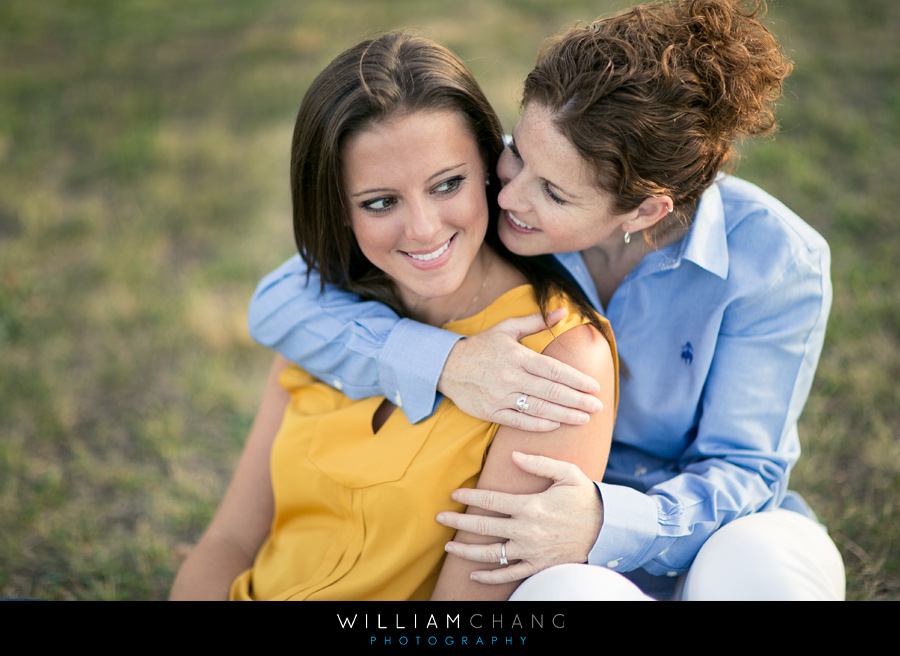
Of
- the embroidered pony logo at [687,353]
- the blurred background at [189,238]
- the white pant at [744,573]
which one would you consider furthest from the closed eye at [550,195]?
the white pant at [744,573]

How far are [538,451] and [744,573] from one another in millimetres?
522

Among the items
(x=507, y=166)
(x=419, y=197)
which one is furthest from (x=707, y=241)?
(x=419, y=197)

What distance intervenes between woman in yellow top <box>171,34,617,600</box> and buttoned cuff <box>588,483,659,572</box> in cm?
9

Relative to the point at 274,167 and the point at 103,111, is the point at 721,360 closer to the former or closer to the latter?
the point at 274,167

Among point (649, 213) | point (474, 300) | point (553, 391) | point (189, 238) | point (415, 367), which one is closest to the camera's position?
point (553, 391)

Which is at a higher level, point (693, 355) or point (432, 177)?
point (432, 177)

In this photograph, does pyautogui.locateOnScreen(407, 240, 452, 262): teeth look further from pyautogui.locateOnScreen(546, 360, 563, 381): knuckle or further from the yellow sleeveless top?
pyautogui.locateOnScreen(546, 360, 563, 381): knuckle

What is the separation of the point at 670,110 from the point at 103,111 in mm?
5394

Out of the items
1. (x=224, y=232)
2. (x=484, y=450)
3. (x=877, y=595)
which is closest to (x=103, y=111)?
(x=224, y=232)

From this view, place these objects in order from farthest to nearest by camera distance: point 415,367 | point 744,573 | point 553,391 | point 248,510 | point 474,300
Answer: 1. point 248,510
2. point 474,300
3. point 415,367
4. point 553,391
5. point 744,573

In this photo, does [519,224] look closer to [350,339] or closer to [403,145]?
[403,145]

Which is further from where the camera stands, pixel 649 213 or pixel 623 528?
pixel 649 213

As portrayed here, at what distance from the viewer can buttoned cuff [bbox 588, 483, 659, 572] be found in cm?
180

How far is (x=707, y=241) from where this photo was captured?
2021 millimetres
